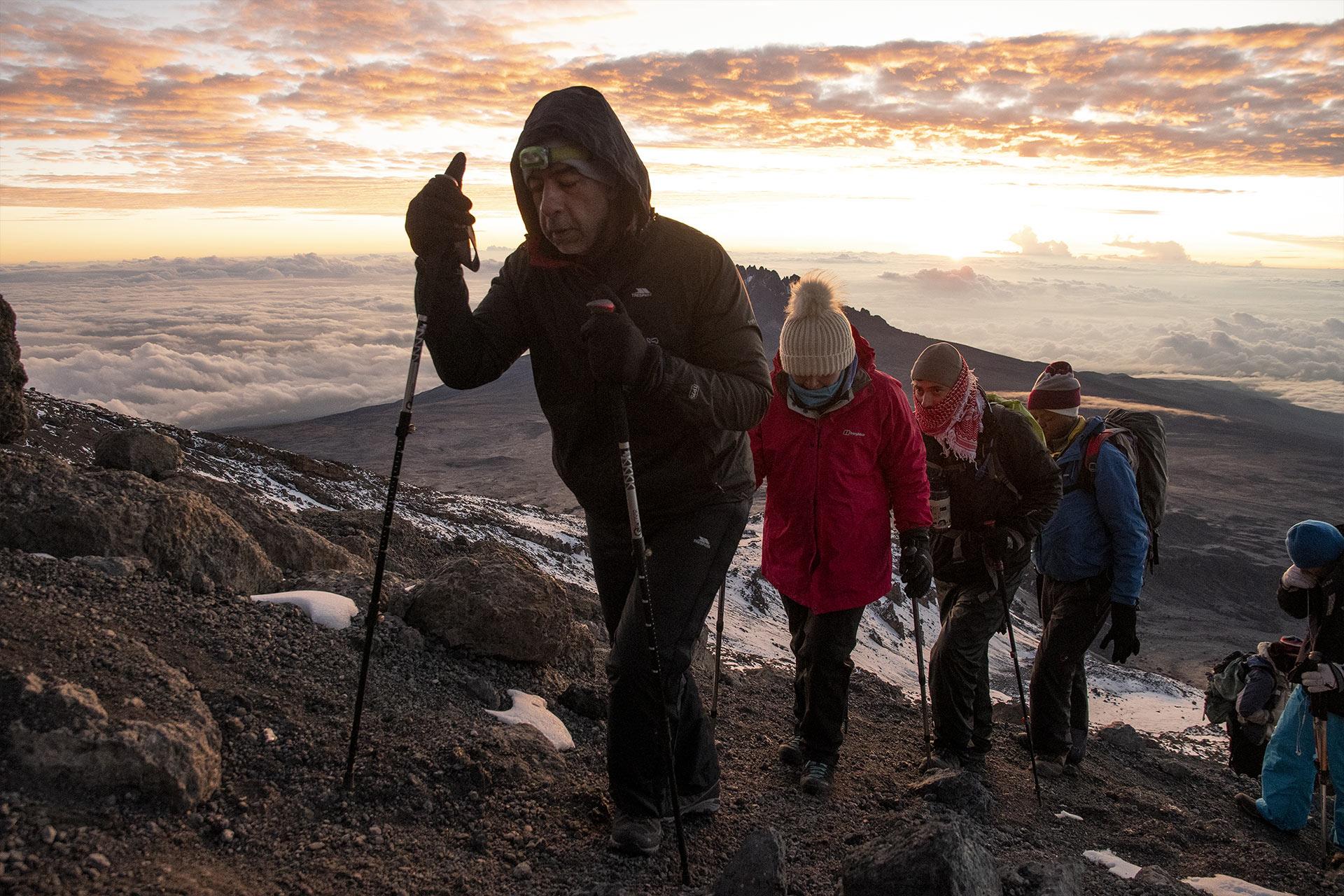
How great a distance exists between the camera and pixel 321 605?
199 inches

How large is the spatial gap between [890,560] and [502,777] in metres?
2.45

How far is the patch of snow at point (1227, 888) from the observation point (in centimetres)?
435

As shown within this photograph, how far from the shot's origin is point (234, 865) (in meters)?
2.83

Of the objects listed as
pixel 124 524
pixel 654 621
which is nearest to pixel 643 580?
pixel 654 621

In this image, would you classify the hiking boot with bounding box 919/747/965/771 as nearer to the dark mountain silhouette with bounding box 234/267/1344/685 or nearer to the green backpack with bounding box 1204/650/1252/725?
the green backpack with bounding box 1204/650/1252/725

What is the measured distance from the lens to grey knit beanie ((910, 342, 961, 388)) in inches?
213

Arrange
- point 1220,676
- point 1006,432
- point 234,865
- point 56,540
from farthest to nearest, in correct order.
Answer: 1. point 1220,676
2. point 1006,432
3. point 56,540
4. point 234,865

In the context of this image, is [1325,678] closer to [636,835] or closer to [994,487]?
[994,487]

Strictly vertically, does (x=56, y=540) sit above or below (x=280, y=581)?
above

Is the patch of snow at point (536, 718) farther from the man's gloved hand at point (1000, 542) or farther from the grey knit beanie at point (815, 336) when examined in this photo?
the man's gloved hand at point (1000, 542)

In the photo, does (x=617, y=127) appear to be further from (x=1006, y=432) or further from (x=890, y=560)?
(x=1006, y=432)

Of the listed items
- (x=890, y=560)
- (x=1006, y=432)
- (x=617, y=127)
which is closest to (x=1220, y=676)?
(x=1006, y=432)

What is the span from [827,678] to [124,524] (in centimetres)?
382

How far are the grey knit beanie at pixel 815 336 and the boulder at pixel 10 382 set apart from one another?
6.91m
